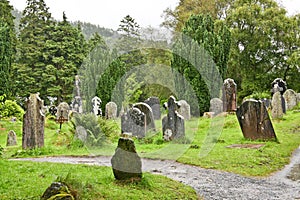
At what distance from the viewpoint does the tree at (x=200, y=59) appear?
2572cm

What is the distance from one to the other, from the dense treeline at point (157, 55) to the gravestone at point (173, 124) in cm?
1113

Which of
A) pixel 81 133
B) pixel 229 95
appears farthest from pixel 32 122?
pixel 229 95

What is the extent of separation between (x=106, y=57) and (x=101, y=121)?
19266 millimetres

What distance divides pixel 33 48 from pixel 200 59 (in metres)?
19.8

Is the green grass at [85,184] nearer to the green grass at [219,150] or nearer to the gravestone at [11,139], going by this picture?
the green grass at [219,150]

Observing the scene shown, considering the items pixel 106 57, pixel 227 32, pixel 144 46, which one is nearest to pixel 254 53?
pixel 227 32

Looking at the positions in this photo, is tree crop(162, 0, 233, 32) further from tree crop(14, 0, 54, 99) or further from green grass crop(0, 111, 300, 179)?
green grass crop(0, 111, 300, 179)

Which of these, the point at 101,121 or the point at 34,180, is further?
the point at 101,121

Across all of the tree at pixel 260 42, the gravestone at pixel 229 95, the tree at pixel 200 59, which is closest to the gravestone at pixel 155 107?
the tree at pixel 200 59

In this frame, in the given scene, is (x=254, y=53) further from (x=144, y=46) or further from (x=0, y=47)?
(x=0, y=47)

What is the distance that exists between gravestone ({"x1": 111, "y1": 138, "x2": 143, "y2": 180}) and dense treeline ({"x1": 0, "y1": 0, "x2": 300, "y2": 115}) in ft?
59.8

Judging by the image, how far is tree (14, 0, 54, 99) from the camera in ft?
125

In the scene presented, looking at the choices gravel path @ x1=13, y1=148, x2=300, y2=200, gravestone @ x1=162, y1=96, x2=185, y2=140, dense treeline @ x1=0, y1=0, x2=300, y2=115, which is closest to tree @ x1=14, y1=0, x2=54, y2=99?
dense treeline @ x1=0, y1=0, x2=300, y2=115

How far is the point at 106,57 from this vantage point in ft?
108
